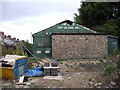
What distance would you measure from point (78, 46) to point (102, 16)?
1099 cm

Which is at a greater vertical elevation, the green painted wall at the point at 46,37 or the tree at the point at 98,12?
the tree at the point at 98,12

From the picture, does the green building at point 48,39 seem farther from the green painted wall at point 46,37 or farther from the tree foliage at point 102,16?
the tree foliage at point 102,16

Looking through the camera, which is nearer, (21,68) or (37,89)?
(37,89)

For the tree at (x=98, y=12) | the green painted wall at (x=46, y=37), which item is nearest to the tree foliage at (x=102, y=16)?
the tree at (x=98, y=12)

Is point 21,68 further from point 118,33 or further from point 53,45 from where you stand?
point 118,33

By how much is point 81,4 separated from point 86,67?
1858cm

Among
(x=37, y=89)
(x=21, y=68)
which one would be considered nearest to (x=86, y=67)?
(x=21, y=68)

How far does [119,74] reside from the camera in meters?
5.67

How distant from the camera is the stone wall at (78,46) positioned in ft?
49.3

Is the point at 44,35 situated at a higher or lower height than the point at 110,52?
higher

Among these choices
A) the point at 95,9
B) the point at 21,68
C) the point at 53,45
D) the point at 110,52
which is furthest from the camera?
the point at 95,9

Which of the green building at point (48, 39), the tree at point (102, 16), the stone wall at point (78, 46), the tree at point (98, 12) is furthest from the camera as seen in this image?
the tree at point (98, 12)

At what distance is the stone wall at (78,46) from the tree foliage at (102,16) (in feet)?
17.2

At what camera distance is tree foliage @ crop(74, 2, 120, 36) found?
808 inches
